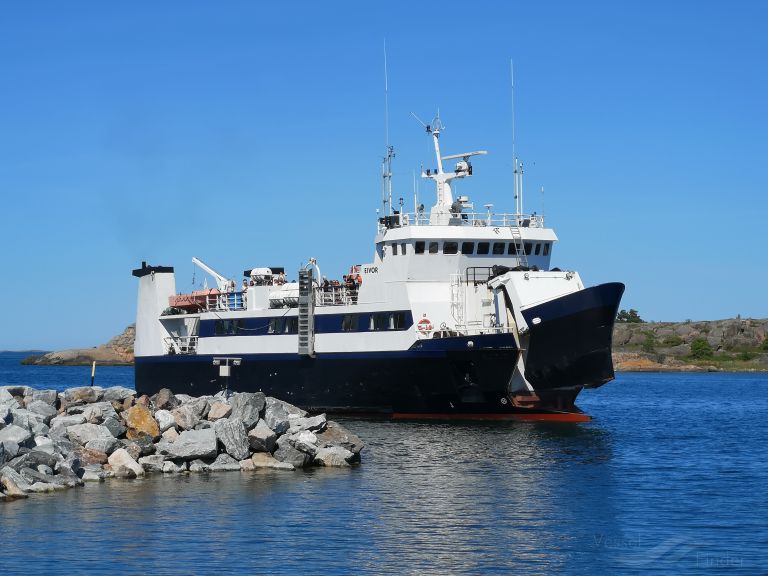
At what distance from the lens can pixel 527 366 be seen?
35.0 m

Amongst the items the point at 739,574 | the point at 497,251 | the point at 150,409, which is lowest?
the point at 739,574

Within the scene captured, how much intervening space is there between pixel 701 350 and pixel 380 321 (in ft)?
225

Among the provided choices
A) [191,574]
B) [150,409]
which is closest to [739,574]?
[191,574]

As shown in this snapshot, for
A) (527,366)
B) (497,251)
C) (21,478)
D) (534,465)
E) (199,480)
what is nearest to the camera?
(21,478)

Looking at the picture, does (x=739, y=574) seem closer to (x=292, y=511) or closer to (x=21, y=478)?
(x=292, y=511)

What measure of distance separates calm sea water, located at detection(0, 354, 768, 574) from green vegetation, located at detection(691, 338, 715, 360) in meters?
71.0

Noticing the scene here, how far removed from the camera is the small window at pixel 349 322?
1531 inches

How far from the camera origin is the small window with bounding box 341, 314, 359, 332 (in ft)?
128

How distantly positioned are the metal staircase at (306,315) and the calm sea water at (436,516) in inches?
359

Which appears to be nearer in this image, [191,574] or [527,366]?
[191,574]

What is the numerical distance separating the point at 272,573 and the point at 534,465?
1178 cm

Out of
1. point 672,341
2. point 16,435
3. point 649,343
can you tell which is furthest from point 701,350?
point 16,435

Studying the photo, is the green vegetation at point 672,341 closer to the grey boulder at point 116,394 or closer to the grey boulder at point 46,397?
the grey boulder at point 116,394

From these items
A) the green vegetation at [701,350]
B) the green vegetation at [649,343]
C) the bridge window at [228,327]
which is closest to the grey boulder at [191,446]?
the bridge window at [228,327]
